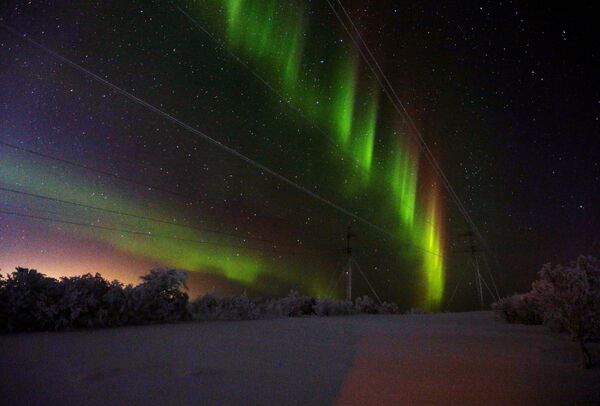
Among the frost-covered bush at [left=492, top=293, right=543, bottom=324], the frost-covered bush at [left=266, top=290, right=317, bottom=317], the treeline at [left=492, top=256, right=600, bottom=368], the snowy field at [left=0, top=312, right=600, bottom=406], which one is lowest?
the frost-covered bush at [left=266, top=290, right=317, bottom=317]

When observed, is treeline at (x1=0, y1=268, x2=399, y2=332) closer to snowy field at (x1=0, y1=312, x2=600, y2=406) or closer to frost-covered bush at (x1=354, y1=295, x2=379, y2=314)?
snowy field at (x1=0, y1=312, x2=600, y2=406)

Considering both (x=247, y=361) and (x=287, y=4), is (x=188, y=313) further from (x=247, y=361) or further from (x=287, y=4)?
(x=287, y=4)

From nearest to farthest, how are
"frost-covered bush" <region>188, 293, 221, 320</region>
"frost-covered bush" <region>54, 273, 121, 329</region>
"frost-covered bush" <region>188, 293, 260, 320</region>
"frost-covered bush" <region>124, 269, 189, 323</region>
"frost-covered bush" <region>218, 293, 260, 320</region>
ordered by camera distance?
1. "frost-covered bush" <region>54, 273, 121, 329</region>
2. "frost-covered bush" <region>124, 269, 189, 323</region>
3. "frost-covered bush" <region>188, 293, 221, 320</region>
4. "frost-covered bush" <region>188, 293, 260, 320</region>
5. "frost-covered bush" <region>218, 293, 260, 320</region>

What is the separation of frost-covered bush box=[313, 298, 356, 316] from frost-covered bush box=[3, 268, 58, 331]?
8.72 m

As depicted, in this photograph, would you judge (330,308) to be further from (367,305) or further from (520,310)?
(520,310)

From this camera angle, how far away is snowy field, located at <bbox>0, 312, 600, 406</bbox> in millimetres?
2488

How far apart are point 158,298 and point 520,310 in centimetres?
830

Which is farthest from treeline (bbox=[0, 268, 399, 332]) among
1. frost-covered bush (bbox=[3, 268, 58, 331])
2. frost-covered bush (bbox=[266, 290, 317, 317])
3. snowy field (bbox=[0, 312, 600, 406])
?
frost-covered bush (bbox=[266, 290, 317, 317])

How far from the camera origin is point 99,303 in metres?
7.05

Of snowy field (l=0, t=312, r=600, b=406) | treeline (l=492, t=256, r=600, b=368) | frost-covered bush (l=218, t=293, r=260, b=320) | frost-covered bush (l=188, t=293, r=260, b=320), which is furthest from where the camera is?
frost-covered bush (l=218, t=293, r=260, b=320)

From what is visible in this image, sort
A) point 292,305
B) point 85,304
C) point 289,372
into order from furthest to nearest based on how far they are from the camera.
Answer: point 292,305 < point 85,304 < point 289,372

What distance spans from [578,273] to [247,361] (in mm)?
3697

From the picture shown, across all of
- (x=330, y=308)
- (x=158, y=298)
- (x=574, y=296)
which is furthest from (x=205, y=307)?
(x=574, y=296)

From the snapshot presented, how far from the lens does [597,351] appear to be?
166 inches
